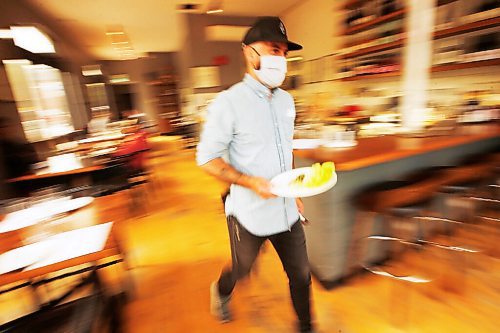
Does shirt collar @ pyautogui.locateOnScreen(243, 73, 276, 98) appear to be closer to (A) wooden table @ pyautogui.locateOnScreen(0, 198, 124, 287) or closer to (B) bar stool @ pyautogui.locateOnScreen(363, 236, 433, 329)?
(A) wooden table @ pyautogui.locateOnScreen(0, 198, 124, 287)

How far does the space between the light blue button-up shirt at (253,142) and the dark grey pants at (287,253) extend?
4 centimetres

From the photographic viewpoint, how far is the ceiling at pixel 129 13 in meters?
4.92

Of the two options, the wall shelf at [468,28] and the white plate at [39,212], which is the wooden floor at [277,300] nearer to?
the white plate at [39,212]

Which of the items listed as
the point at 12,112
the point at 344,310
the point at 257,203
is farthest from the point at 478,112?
the point at 12,112

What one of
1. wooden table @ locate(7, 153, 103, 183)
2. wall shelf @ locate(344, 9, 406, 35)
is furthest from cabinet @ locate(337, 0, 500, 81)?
wooden table @ locate(7, 153, 103, 183)

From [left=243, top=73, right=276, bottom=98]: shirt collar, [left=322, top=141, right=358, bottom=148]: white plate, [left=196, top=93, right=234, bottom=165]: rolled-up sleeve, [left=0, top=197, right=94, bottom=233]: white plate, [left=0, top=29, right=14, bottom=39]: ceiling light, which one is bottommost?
[left=0, top=197, right=94, bottom=233]: white plate

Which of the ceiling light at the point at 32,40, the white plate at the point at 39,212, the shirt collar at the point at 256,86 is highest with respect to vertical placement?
the ceiling light at the point at 32,40

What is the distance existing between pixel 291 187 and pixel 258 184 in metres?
0.14

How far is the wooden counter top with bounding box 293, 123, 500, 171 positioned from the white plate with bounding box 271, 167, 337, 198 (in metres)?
0.40

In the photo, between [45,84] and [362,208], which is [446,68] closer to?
[362,208]

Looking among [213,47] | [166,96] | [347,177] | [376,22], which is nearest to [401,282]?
[347,177]

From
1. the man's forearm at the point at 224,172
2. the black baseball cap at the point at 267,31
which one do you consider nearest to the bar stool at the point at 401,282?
the man's forearm at the point at 224,172

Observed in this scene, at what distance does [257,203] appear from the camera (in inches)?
48.3

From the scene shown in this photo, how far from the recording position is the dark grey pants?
50.4 inches
